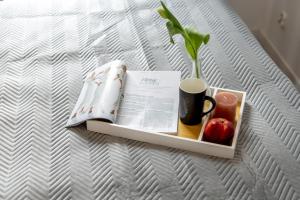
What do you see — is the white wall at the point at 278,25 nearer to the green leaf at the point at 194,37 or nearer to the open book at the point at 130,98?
the open book at the point at 130,98

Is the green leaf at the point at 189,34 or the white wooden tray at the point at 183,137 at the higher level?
the green leaf at the point at 189,34

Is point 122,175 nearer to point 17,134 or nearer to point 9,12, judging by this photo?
point 17,134

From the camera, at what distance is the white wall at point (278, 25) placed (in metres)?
2.13

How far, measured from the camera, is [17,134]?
108cm

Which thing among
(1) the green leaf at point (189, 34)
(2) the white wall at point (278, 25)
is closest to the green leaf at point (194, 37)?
(1) the green leaf at point (189, 34)

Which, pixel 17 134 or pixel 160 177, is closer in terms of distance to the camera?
pixel 160 177

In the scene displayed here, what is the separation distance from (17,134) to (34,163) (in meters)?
0.14

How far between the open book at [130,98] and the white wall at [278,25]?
1.18m

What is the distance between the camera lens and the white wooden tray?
978 millimetres

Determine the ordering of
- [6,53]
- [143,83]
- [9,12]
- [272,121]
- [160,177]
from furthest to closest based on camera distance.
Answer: [9,12] → [6,53] → [143,83] → [272,121] → [160,177]

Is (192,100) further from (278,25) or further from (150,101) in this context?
(278,25)

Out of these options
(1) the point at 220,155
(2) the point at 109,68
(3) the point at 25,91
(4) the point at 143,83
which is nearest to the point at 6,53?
(3) the point at 25,91

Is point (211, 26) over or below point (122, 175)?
over

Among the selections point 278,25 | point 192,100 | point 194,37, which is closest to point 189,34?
point 194,37
